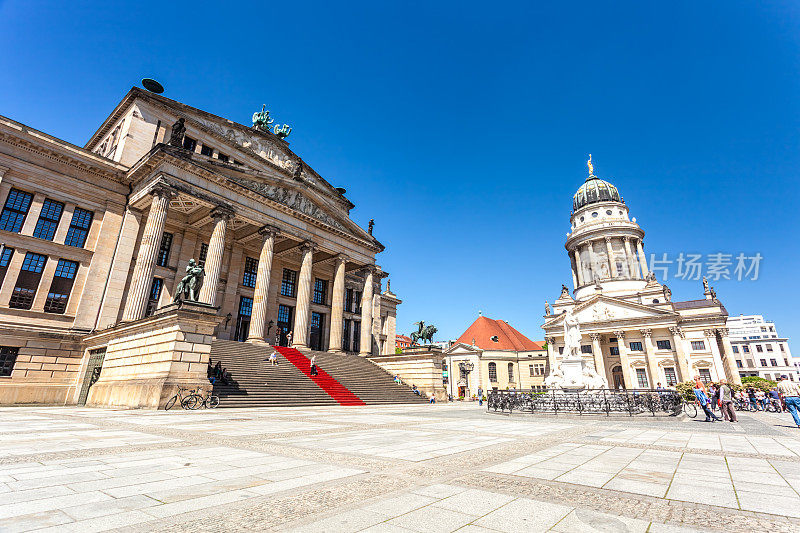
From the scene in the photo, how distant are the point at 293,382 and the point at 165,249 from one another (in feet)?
55.8

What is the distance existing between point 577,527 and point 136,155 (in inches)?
1448

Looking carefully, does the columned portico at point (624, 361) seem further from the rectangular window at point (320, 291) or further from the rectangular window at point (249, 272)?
the rectangular window at point (249, 272)

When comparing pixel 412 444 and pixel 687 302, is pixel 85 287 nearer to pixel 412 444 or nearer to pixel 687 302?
pixel 412 444

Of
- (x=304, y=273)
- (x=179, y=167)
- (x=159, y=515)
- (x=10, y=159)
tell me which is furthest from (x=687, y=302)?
(x=10, y=159)

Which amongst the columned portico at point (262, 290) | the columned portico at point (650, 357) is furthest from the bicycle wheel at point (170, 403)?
the columned portico at point (650, 357)

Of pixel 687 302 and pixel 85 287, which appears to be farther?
pixel 687 302

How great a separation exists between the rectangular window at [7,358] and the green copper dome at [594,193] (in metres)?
88.0

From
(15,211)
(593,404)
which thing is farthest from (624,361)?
(15,211)

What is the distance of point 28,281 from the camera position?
24703 mm

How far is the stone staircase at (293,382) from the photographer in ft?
67.3

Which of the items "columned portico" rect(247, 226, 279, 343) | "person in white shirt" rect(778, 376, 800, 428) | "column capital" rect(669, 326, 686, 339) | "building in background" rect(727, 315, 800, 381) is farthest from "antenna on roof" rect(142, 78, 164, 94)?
"building in background" rect(727, 315, 800, 381)

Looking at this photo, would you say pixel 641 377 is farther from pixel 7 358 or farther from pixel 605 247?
pixel 7 358

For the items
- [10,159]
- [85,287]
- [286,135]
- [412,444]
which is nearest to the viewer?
[412,444]

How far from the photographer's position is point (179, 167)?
26906mm
